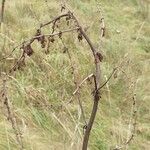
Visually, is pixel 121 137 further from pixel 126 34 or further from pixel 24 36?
pixel 126 34

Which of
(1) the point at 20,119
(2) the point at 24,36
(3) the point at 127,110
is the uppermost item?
(2) the point at 24,36

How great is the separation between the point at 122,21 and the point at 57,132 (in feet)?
9.20

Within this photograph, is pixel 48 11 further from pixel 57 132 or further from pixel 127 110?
pixel 57 132

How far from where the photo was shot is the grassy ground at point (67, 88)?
2.81 m

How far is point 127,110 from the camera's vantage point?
11.8 feet

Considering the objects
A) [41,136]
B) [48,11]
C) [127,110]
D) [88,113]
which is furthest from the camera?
[48,11]

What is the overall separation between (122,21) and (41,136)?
2906mm

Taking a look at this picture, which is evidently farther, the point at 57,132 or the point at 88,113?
the point at 88,113

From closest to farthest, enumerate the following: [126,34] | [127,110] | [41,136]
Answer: [41,136] < [127,110] < [126,34]

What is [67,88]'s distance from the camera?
11.5 ft

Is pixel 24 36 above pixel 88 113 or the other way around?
above

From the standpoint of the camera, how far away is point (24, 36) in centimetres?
406

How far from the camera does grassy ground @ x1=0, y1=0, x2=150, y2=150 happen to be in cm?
281

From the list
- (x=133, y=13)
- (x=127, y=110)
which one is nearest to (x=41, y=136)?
(x=127, y=110)
